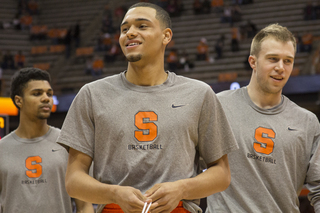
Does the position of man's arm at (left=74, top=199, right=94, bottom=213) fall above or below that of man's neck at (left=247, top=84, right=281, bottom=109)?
below

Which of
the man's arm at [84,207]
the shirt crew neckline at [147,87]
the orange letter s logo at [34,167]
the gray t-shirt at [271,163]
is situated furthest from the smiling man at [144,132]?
the orange letter s logo at [34,167]

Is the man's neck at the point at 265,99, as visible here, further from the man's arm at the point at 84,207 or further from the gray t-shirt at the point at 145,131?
the man's arm at the point at 84,207

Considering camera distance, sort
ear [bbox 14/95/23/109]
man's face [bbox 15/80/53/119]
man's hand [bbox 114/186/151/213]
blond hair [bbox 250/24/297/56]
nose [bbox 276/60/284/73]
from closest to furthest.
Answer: man's hand [bbox 114/186/151/213] → nose [bbox 276/60/284/73] → blond hair [bbox 250/24/297/56] → man's face [bbox 15/80/53/119] → ear [bbox 14/95/23/109]

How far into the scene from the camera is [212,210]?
2.99 metres

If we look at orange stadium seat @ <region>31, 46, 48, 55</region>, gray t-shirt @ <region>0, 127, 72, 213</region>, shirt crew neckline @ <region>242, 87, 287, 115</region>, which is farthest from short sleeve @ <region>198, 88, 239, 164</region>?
orange stadium seat @ <region>31, 46, 48, 55</region>

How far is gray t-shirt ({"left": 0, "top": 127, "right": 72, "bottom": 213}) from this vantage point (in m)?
3.53

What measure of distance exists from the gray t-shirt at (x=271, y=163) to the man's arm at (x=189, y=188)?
723 mm

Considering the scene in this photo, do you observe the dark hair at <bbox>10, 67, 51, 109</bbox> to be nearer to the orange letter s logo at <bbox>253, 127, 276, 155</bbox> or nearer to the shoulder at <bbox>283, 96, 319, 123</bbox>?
the orange letter s logo at <bbox>253, 127, 276, 155</bbox>

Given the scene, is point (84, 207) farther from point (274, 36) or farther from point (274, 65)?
point (274, 36)

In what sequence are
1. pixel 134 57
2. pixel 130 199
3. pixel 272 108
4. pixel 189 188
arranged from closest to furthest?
pixel 130 199, pixel 189 188, pixel 134 57, pixel 272 108

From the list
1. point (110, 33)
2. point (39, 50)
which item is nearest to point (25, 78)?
point (110, 33)

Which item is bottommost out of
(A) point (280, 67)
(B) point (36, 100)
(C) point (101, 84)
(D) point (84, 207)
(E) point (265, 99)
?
(D) point (84, 207)

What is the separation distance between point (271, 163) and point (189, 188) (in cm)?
115

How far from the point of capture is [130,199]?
1835mm
